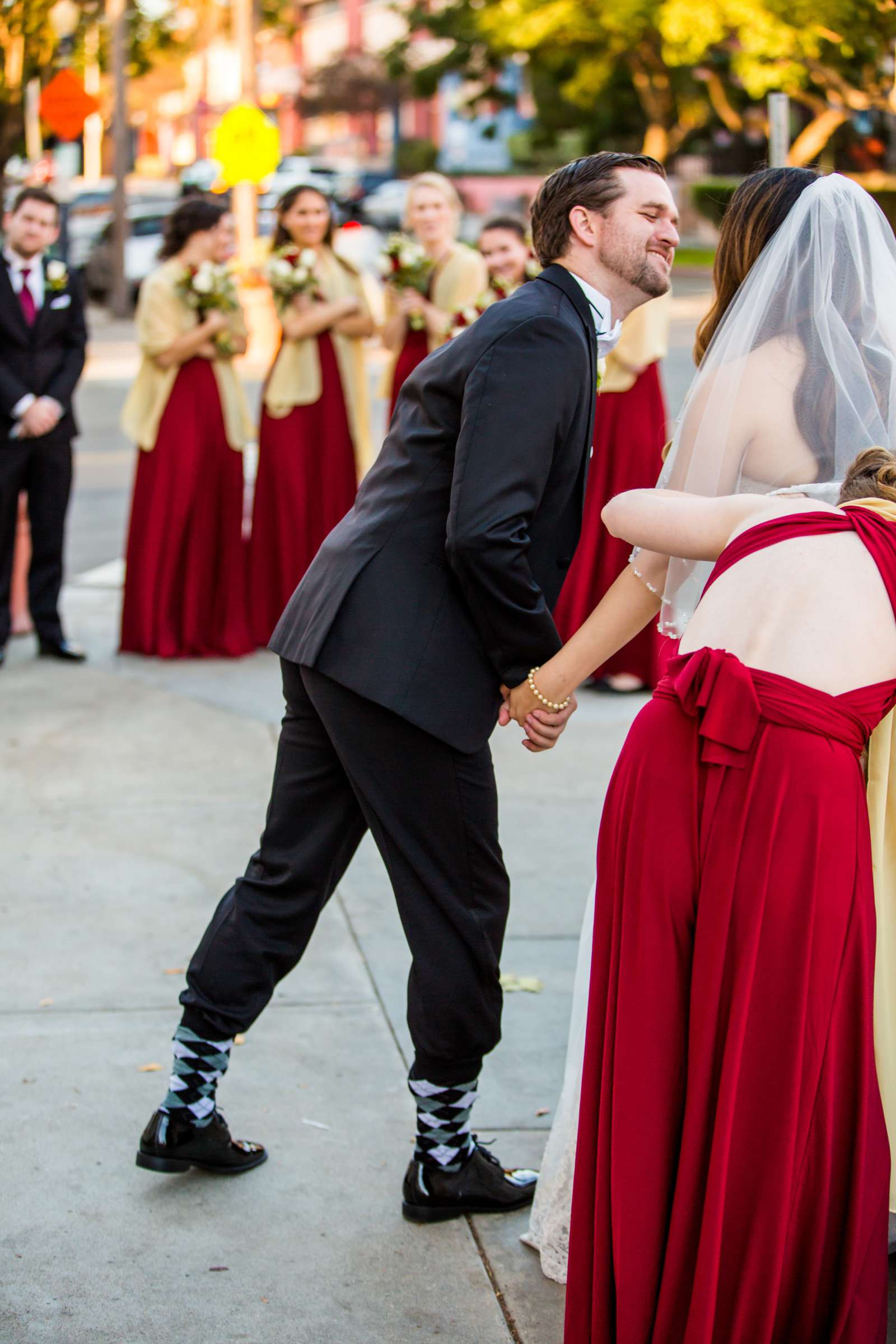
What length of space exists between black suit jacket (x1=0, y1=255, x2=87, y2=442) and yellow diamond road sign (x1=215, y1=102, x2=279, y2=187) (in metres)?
12.0

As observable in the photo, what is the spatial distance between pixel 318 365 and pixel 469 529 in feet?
17.7

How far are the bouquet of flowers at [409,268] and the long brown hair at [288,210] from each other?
32cm

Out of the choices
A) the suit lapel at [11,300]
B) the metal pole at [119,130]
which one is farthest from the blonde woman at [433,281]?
the metal pole at [119,130]

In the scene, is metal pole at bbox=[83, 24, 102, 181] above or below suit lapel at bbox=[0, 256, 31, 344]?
above

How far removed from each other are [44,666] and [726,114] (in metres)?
32.9

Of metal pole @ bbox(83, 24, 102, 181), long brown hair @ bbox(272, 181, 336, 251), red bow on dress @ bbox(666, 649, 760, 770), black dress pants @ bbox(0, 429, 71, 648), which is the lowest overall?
black dress pants @ bbox(0, 429, 71, 648)

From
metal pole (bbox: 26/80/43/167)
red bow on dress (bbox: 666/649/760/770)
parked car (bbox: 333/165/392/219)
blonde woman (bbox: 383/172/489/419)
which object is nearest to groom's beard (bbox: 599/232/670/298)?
red bow on dress (bbox: 666/649/760/770)

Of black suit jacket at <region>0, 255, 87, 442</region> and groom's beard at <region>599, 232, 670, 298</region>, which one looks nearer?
groom's beard at <region>599, 232, 670, 298</region>

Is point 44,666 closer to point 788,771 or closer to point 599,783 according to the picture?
point 599,783

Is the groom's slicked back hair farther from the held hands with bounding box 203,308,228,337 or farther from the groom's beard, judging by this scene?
the held hands with bounding box 203,308,228,337

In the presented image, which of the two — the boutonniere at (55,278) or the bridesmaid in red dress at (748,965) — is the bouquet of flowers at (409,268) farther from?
the bridesmaid in red dress at (748,965)

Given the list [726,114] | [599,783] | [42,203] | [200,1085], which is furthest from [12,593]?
[726,114]

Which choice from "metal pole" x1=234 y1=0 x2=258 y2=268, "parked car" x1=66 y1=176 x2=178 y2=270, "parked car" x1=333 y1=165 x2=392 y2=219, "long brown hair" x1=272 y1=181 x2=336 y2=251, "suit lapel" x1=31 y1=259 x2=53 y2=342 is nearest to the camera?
"suit lapel" x1=31 y1=259 x2=53 y2=342

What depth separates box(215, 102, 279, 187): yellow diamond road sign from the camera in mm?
18812
